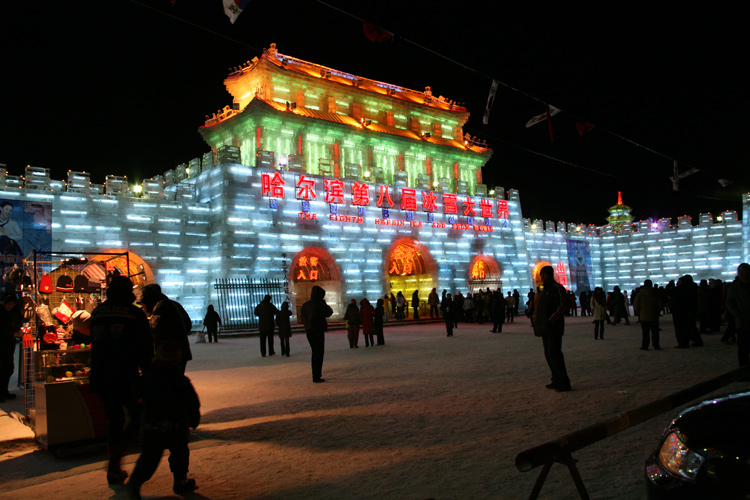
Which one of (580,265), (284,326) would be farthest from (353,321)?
(580,265)

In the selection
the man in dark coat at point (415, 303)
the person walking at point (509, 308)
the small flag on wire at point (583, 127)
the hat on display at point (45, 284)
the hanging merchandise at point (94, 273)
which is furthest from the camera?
the man in dark coat at point (415, 303)

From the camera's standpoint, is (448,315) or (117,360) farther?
(448,315)

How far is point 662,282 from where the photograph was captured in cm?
3922

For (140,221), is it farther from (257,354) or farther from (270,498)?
(270,498)

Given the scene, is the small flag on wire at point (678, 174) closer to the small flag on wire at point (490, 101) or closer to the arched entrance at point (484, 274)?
the small flag on wire at point (490, 101)

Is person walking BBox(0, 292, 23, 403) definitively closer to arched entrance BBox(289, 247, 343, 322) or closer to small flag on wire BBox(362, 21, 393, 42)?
small flag on wire BBox(362, 21, 393, 42)

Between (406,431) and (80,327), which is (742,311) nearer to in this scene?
(406,431)

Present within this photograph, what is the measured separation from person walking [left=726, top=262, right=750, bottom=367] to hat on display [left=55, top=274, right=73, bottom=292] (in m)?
9.99

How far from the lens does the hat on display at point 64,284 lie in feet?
24.7

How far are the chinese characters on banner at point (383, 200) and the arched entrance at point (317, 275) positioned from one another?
1.98 metres

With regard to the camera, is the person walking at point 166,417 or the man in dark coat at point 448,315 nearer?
the person walking at point 166,417

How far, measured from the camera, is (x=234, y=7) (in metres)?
5.33

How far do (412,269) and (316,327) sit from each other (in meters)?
21.5

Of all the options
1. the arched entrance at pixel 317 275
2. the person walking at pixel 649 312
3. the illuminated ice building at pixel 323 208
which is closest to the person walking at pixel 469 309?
the illuminated ice building at pixel 323 208
